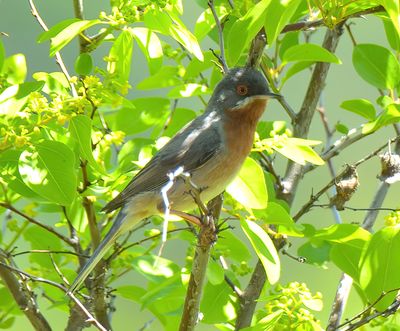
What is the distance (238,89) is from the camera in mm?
3971

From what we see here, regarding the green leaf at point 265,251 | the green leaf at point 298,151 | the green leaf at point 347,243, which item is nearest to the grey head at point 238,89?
the green leaf at point 298,151

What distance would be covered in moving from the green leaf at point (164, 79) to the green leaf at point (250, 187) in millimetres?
849

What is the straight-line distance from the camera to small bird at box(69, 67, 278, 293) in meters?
3.77

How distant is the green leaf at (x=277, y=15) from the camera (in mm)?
2670

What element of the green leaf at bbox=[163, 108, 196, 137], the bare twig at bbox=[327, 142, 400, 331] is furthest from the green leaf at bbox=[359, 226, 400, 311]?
the green leaf at bbox=[163, 108, 196, 137]

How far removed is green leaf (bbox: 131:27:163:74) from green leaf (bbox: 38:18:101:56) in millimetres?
255

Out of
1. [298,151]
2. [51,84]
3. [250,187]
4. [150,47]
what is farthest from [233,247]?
[51,84]

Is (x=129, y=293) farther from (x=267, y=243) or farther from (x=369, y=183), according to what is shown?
(x=369, y=183)

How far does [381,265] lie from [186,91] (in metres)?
1.21

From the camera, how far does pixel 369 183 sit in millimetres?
6547

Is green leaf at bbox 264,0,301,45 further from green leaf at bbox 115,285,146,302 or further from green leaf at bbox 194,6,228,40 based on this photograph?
green leaf at bbox 115,285,146,302

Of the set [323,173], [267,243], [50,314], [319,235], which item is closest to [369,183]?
[323,173]

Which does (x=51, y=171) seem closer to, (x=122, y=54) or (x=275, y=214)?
(x=122, y=54)

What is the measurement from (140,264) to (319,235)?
808 millimetres
